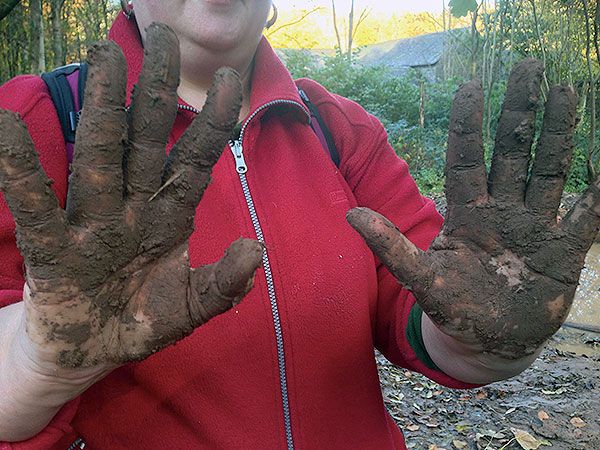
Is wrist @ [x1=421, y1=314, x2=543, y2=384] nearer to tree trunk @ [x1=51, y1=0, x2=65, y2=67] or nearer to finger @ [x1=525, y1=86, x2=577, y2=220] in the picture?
finger @ [x1=525, y1=86, x2=577, y2=220]

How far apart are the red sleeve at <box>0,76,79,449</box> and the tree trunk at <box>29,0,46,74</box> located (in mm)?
2377

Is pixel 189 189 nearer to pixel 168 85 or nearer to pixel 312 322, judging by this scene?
pixel 168 85

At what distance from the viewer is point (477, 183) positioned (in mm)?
1063

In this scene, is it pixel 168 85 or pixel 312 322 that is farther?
pixel 312 322

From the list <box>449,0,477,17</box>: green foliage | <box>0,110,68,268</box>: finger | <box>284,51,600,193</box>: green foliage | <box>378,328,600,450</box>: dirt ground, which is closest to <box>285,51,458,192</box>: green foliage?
<box>284,51,600,193</box>: green foliage

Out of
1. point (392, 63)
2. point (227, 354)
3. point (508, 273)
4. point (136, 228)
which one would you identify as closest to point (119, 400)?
point (227, 354)

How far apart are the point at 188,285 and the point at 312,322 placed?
429 mm

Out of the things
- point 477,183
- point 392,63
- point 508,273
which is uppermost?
point 477,183

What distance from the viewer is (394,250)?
0.99 m

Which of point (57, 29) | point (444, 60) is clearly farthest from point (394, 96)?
point (57, 29)

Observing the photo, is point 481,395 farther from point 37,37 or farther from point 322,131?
point 37,37

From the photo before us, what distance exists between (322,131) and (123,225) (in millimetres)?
737

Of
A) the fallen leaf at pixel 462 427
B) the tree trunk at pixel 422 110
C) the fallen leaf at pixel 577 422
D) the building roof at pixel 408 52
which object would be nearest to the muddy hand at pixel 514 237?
the fallen leaf at pixel 462 427

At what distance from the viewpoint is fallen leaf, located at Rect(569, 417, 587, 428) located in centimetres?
314
